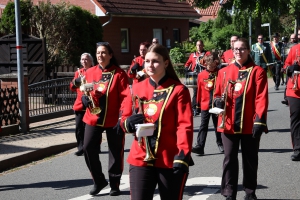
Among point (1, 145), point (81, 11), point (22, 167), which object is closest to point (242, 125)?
point (22, 167)

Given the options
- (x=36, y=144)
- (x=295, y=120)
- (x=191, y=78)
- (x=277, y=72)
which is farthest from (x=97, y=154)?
(x=277, y=72)

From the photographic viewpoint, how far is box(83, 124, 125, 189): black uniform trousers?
7523mm

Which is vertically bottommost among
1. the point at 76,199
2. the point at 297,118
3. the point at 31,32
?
the point at 76,199

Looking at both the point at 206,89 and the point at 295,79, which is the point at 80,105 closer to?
the point at 206,89

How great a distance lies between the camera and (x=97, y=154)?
7539 millimetres

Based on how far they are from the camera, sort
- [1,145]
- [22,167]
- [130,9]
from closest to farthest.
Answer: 1. [22,167]
2. [1,145]
3. [130,9]

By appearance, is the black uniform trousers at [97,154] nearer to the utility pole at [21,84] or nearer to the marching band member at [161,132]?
the marching band member at [161,132]

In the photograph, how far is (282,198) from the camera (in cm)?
734

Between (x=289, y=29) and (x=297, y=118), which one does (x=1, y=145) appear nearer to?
(x=297, y=118)

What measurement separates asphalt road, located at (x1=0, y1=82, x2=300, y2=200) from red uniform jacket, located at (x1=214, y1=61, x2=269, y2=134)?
99cm

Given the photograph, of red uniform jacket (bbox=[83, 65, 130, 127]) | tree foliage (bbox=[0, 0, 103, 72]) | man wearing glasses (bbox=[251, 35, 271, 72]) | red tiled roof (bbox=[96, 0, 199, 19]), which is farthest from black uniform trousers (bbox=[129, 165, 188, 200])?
red tiled roof (bbox=[96, 0, 199, 19])

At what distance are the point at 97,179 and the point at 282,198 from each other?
2.20 metres

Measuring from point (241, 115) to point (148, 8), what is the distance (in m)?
27.5

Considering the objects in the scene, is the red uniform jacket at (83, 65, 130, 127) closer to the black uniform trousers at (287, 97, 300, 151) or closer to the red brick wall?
the black uniform trousers at (287, 97, 300, 151)
